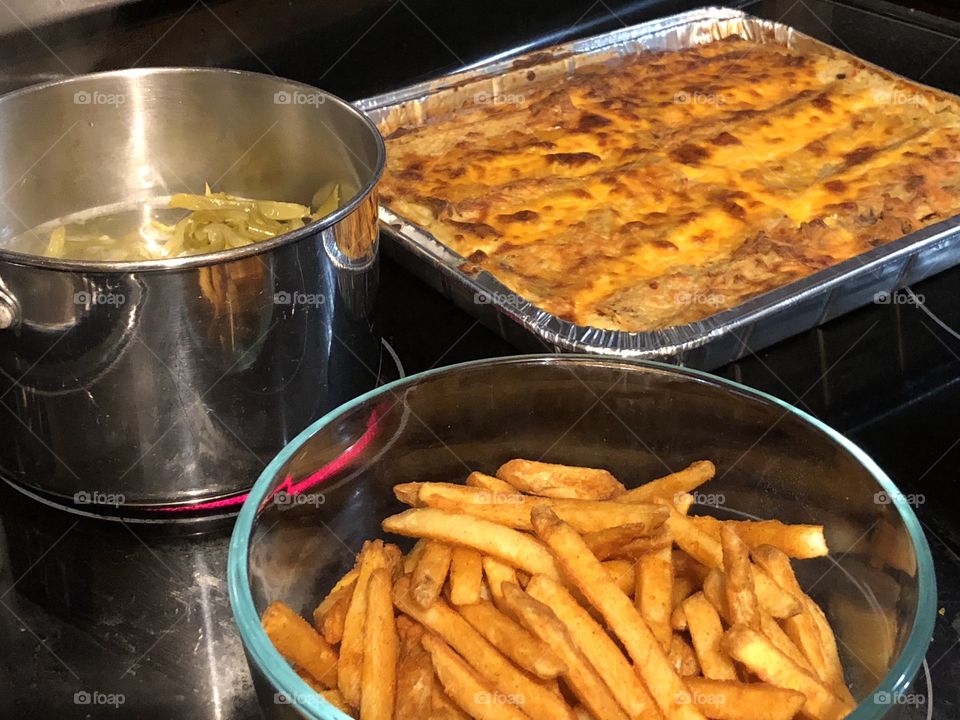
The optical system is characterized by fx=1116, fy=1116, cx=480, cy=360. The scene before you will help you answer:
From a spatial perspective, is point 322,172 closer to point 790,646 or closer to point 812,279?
point 812,279

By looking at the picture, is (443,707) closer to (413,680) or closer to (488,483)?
(413,680)

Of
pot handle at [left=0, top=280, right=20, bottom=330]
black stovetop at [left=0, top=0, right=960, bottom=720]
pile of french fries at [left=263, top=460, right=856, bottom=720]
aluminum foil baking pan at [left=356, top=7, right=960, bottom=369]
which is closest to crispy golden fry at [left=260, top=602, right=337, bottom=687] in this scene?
pile of french fries at [left=263, top=460, right=856, bottom=720]

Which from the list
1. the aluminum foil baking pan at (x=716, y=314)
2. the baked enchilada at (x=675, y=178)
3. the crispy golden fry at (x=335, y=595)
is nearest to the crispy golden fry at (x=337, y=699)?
the crispy golden fry at (x=335, y=595)

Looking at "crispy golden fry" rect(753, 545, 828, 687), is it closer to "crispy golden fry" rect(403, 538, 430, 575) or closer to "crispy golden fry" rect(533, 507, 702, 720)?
"crispy golden fry" rect(533, 507, 702, 720)

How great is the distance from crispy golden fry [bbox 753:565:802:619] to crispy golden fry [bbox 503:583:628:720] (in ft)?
0.61

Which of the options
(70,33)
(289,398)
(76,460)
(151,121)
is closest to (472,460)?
(289,398)

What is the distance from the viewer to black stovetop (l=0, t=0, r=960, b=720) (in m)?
1.38

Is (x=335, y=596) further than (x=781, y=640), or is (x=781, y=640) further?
(x=335, y=596)

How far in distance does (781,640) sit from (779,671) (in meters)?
0.08

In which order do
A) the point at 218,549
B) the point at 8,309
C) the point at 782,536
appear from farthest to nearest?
the point at 218,549
the point at 8,309
the point at 782,536

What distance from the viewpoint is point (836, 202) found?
2.34m

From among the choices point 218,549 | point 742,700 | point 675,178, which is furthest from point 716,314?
point 742,700

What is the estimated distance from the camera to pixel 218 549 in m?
1.59

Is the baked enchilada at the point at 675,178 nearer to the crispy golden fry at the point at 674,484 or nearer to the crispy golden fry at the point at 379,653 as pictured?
the crispy golden fry at the point at 674,484
